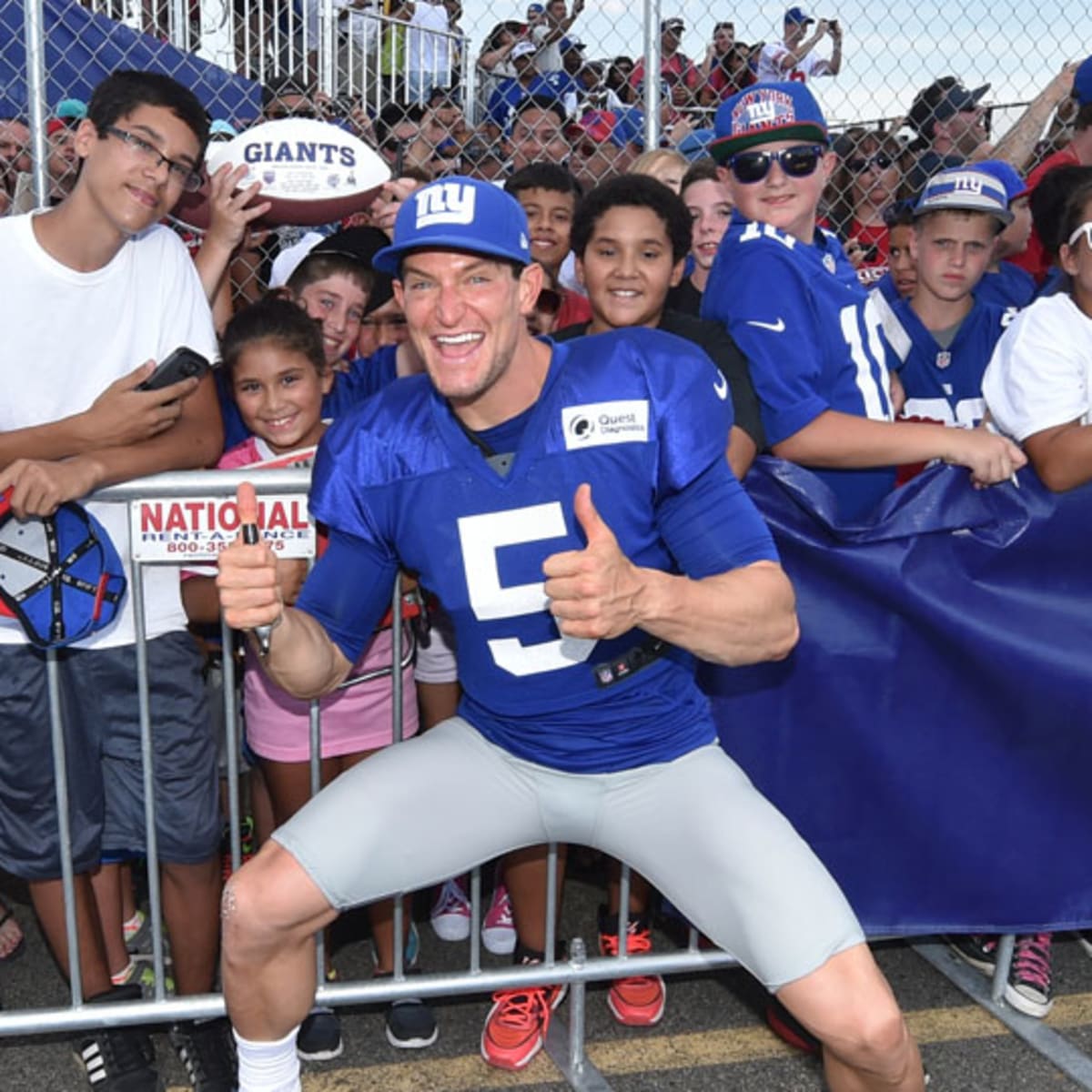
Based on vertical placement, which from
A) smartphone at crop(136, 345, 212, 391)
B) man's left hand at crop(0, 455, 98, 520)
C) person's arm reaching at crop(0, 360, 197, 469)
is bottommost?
man's left hand at crop(0, 455, 98, 520)

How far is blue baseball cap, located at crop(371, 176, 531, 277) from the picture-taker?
279 cm

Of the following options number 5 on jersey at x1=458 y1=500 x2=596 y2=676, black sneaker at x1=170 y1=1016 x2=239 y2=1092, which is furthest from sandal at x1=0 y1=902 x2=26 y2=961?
number 5 on jersey at x1=458 y1=500 x2=596 y2=676

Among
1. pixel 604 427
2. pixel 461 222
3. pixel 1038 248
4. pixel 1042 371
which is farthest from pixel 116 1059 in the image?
pixel 1038 248

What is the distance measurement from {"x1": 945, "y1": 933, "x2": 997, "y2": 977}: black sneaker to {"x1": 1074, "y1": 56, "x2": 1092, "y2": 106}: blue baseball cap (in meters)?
3.68

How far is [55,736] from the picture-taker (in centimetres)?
321

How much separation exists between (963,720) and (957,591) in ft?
1.18

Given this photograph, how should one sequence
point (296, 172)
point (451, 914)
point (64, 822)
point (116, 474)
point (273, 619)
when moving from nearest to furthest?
1. point (273, 619)
2. point (116, 474)
3. point (64, 822)
4. point (451, 914)
5. point (296, 172)

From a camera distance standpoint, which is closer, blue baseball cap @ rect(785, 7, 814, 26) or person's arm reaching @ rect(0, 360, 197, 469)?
person's arm reaching @ rect(0, 360, 197, 469)

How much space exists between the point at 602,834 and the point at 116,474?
1455 millimetres

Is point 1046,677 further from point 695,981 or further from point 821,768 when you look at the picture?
point 695,981

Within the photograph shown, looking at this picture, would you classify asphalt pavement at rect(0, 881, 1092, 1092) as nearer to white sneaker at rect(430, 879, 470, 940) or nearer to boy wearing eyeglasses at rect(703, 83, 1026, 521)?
white sneaker at rect(430, 879, 470, 940)

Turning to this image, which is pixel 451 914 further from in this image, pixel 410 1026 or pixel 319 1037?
pixel 319 1037

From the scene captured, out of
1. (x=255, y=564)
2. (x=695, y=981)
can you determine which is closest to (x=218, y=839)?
(x=255, y=564)

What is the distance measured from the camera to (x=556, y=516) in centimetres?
283
